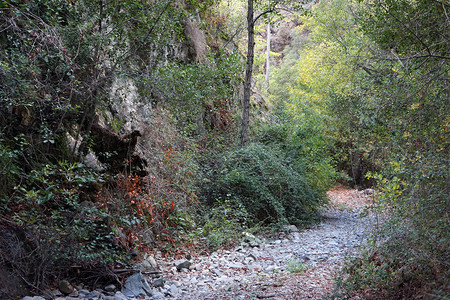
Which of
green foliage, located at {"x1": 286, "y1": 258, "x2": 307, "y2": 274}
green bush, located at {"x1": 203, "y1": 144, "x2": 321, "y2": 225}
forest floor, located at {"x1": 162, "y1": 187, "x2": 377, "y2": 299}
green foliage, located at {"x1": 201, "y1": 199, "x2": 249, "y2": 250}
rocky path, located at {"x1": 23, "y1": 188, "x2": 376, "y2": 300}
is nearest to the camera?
rocky path, located at {"x1": 23, "y1": 188, "x2": 376, "y2": 300}

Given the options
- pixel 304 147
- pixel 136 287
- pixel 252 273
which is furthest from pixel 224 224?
pixel 304 147

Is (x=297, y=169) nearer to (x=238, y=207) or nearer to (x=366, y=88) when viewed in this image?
(x=238, y=207)

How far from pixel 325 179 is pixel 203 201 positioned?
16.6ft

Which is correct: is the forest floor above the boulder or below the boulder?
below

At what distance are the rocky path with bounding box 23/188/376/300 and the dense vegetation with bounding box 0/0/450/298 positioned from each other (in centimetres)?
36

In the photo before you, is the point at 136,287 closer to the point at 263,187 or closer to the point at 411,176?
the point at 411,176

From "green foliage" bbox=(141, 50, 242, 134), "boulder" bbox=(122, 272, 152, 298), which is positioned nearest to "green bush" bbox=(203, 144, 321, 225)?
"green foliage" bbox=(141, 50, 242, 134)

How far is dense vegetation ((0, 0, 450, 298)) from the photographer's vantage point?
12.7 ft

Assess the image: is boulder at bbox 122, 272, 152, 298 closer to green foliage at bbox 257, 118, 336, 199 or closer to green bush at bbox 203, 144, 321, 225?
green bush at bbox 203, 144, 321, 225

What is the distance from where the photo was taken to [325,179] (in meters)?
11.8

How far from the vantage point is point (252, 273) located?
584cm

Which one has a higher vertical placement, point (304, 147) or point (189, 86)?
point (189, 86)

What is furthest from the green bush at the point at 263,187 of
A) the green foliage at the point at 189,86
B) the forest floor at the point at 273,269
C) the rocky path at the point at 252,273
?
the green foliage at the point at 189,86

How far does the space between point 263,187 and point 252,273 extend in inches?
150
